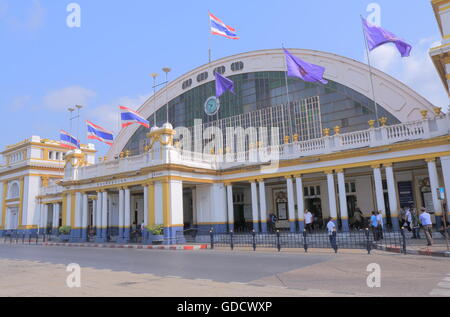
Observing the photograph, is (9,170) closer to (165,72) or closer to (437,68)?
(165,72)

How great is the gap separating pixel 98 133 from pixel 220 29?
14910mm

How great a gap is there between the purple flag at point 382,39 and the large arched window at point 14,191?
53252 millimetres

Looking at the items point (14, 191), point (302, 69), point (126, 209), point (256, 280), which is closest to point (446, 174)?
point (302, 69)

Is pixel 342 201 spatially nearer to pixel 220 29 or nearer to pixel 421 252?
pixel 421 252

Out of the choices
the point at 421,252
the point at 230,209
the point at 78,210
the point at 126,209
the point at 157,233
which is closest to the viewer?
the point at 421,252

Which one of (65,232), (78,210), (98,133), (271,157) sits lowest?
(65,232)

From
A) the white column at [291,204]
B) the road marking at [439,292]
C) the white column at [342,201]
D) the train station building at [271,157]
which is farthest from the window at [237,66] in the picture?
the road marking at [439,292]

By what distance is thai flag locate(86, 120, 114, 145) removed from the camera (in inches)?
1337

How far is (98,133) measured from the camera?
1347 inches

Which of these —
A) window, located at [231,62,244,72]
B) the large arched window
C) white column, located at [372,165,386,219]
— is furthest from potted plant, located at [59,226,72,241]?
white column, located at [372,165,386,219]

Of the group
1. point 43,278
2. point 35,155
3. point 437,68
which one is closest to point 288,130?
point 437,68

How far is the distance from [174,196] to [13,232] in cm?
3915

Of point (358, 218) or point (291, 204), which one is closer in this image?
point (291, 204)

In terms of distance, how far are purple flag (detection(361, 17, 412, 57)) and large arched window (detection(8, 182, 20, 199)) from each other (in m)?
53.3
